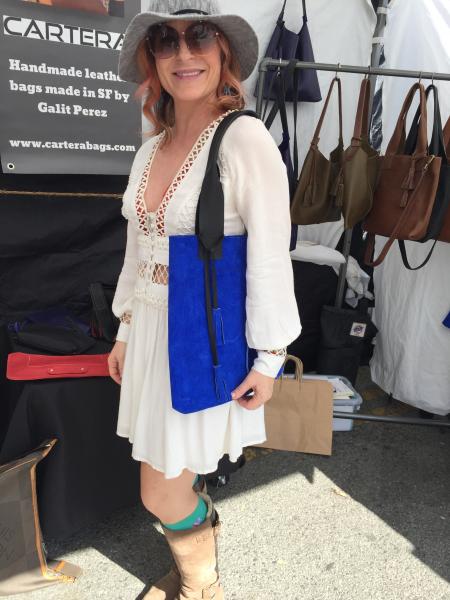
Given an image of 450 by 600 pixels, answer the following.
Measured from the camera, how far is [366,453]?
8.29 ft

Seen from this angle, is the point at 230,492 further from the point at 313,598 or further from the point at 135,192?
the point at 135,192

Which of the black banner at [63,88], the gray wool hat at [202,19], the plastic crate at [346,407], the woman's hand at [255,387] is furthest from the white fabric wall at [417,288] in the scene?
the woman's hand at [255,387]

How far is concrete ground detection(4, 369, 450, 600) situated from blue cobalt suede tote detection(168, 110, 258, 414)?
1043mm

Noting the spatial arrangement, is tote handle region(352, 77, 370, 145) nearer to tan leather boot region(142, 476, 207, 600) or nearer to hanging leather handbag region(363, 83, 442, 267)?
hanging leather handbag region(363, 83, 442, 267)

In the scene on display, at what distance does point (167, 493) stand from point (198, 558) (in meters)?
0.29

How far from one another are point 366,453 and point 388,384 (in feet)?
1.95

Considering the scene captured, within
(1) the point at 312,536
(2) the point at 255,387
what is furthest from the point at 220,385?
(1) the point at 312,536

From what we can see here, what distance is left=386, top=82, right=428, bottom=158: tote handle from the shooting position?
1.98 m

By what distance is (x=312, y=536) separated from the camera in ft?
6.43

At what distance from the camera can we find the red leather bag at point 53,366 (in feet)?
5.42

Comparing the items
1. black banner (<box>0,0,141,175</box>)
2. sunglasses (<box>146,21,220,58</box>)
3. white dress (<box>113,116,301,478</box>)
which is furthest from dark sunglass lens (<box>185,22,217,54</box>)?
black banner (<box>0,0,141,175</box>)

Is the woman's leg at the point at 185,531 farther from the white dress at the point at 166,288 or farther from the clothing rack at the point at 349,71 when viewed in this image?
the clothing rack at the point at 349,71

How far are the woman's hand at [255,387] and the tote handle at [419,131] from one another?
4.59 ft

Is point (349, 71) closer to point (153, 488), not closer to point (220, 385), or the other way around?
point (220, 385)
